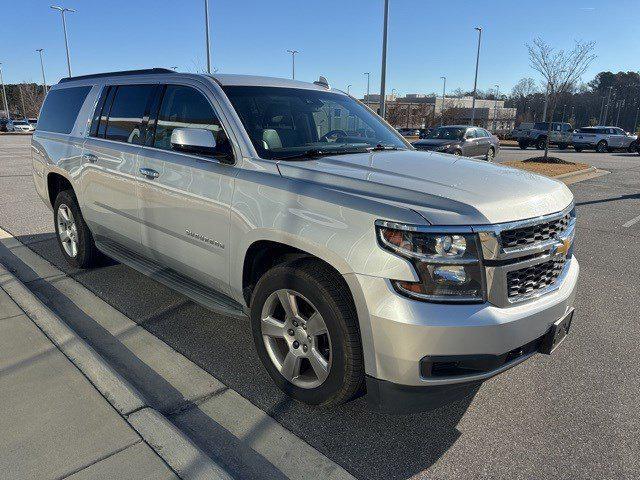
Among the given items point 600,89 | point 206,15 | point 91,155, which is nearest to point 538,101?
point 600,89

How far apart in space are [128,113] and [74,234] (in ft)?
5.44

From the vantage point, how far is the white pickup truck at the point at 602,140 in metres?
32.6

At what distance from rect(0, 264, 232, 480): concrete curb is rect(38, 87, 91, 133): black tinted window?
2090 millimetres

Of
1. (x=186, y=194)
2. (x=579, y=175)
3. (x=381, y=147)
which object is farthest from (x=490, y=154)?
(x=186, y=194)

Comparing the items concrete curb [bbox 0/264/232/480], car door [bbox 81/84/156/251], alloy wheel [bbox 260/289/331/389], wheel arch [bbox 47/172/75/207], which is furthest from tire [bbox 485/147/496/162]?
concrete curb [bbox 0/264/232/480]

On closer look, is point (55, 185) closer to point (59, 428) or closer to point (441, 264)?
point (59, 428)

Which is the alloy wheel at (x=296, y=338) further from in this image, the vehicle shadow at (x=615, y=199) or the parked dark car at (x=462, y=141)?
the parked dark car at (x=462, y=141)

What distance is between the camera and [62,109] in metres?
5.36

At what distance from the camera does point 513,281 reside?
244 centimetres

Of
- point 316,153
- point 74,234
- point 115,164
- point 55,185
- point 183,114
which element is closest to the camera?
point 316,153

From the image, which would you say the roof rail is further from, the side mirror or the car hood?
the car hood

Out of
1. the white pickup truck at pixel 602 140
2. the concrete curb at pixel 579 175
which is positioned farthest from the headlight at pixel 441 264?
the white pickup truck at pixel 602 140

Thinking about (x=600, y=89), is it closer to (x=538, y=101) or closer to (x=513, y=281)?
(x=538, y=101)

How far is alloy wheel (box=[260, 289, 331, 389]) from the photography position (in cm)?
272
